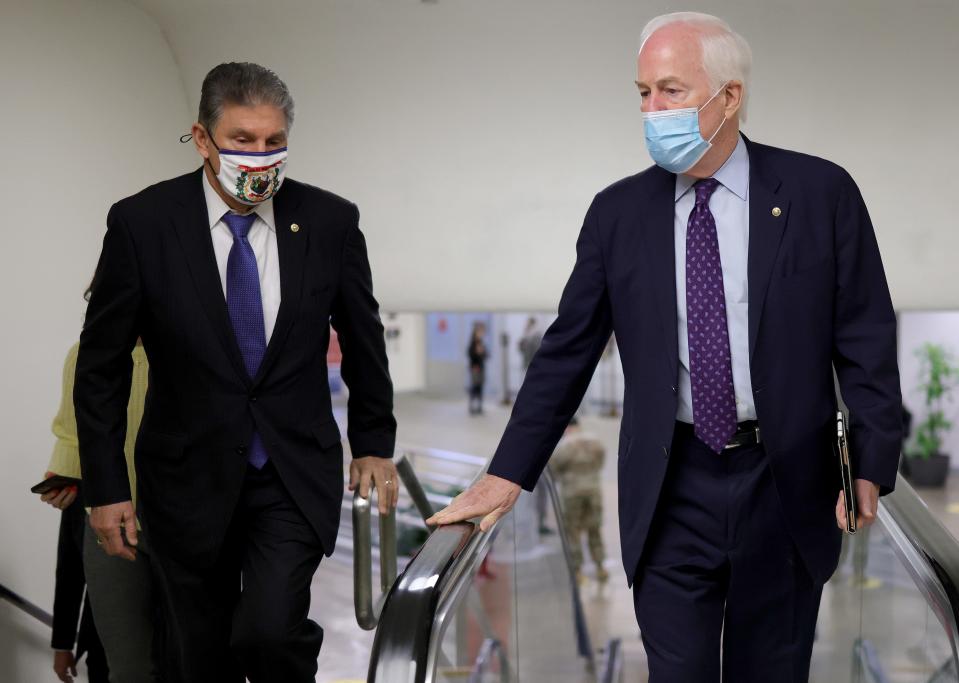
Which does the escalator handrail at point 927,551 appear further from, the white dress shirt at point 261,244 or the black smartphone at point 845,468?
the white dress shirt at point 261,244

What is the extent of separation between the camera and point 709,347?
6.99 feet

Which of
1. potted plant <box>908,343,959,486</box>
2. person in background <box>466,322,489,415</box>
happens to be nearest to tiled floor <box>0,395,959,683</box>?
potted plant <box>908,343,959,486</box>

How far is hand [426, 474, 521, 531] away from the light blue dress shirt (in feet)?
1.33

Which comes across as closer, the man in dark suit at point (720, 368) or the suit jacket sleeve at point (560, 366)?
the man in dark suit at point (720, 368)

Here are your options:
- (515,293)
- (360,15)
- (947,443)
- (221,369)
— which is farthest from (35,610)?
(947,443)

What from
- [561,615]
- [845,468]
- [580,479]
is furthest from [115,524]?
[580,479]

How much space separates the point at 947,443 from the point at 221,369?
554 inches

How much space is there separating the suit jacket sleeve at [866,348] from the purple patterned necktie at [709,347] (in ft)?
0.75

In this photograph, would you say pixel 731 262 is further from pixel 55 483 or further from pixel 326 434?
pixel 55 483

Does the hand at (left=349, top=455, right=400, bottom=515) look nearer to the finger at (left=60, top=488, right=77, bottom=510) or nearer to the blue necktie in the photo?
the blue necktie

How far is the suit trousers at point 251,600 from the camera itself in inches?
100

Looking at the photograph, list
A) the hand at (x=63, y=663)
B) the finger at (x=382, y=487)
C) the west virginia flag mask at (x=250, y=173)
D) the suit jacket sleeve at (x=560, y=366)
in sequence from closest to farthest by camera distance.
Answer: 1. the suit jacket sleeve at (x=560, y=366)
2. the west virginia flag mask at (x=250, y=173)
3. the finger at (x=382, y=487)
4. the hand at (x=63, y=663)

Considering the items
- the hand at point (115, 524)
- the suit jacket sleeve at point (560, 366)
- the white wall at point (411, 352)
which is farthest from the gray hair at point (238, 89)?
the white wall at point (411, 352)

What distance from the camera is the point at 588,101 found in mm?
5586
